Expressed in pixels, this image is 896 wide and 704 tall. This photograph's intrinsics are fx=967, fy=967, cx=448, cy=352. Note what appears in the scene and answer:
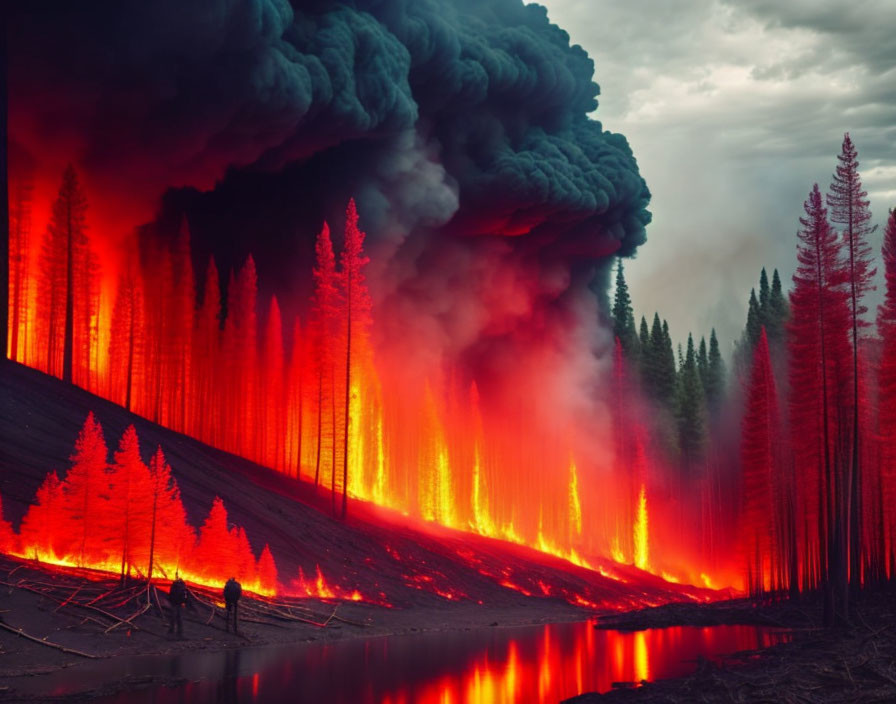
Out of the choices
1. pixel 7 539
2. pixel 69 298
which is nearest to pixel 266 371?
pixel 69 298

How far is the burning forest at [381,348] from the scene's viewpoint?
44562mm

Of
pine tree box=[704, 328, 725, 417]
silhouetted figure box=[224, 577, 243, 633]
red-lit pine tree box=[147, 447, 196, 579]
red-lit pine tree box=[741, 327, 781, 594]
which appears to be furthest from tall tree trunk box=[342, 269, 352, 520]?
pine tree box=[704, 328, 725, 417]

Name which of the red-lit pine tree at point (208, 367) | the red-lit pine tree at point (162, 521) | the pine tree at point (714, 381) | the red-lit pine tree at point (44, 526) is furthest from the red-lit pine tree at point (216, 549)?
the pine tree at point (714, 381)

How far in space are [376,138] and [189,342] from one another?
22360mm

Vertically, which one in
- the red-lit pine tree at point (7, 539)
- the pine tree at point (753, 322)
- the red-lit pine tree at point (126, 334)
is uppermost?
the pine tree at point (753, 322)

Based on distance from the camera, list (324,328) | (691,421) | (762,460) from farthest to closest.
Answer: (691,421) → (324,328) → (762,460)

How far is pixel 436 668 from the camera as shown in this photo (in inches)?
1250

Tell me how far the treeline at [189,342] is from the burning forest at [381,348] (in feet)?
0.79

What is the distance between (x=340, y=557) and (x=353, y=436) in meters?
15.6

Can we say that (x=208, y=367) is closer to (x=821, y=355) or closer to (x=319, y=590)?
(x=319, y=590)

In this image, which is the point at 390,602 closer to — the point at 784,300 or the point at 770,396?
the point at 770,396

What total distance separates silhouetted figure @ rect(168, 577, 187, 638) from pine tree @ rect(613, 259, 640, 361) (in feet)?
282

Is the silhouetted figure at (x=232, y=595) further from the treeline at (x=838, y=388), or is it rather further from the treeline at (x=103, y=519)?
the treeline at (x=838, y=388)

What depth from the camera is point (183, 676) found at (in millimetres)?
27188
